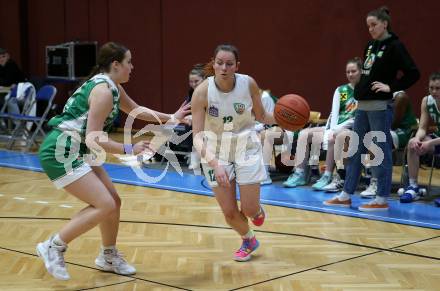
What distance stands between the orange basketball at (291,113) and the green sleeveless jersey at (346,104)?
2942 millimetres

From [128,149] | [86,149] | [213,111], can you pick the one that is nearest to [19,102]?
[213,111]

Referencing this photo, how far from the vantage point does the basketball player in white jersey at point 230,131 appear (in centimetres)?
574

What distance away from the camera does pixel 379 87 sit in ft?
24.5

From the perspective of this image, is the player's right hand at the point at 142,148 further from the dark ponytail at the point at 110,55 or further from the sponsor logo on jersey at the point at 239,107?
the sponsor logo on jersey at the point at 239,107

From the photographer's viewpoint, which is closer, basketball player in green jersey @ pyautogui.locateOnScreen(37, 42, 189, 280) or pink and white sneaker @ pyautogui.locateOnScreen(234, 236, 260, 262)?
basketball player in green jersey @ pyautogui.locateOnScreen(37, 42, 189, 280)

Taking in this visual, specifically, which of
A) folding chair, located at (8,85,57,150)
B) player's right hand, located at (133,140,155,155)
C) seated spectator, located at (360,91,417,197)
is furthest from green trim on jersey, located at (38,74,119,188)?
folding chair, located at (8,85,57,150)

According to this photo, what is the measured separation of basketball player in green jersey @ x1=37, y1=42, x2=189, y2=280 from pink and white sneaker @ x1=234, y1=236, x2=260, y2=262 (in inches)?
42.0

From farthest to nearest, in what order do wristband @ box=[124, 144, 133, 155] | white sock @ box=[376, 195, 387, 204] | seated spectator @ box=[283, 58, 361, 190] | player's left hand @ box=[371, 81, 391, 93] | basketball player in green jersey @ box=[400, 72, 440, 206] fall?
seated spectator @ box=[283, 58, 361, 190]
basketball player in green jersey @ box=[400, 72, 440, 206]
white sock @ box=[376, 195, 387, 204]
player's left hand @ box=[371, 81, 391, 93]
wristband @ box=[124, 144, 133, 155]

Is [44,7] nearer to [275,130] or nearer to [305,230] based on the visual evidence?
[275,130]

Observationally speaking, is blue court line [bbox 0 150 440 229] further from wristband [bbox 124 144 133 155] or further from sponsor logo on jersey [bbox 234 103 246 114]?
wristband [bbox 124 144 133 155]

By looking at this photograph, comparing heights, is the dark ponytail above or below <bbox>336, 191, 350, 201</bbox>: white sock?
above

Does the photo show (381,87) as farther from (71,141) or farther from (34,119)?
(34,119)

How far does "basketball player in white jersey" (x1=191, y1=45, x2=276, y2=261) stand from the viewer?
5.74 m

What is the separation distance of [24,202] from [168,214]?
66.1 inches
